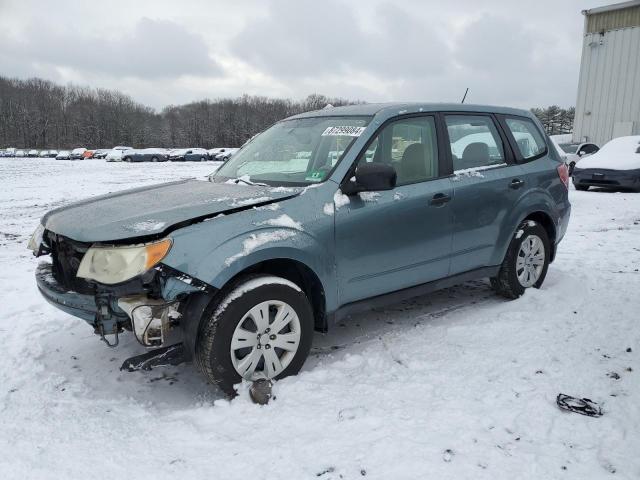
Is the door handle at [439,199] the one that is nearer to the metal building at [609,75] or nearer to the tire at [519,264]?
the tire at [519,264]

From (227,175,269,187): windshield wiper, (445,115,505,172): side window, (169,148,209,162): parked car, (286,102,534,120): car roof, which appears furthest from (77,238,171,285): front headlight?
(169,148,209,162): parked car

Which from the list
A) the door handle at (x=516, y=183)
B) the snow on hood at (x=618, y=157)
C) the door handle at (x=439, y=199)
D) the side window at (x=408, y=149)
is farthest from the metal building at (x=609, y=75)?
the door handle at (x=439, y=199)

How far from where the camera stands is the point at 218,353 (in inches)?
114

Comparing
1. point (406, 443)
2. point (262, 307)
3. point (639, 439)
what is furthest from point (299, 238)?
point (639, 439)

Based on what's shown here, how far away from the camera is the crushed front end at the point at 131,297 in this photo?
2.74m

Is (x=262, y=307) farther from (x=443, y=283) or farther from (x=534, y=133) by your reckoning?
(x=534, y=133)

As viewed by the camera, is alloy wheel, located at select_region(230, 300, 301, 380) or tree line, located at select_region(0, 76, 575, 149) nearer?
alloy wheel, located at select_region(230, 300, 301, 380)

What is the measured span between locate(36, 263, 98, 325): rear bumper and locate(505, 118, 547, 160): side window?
3.83 metres

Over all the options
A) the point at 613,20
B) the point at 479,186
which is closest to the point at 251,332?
the point at 479,186

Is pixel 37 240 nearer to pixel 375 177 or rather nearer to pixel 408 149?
pixel 375 177

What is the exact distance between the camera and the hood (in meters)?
2.85

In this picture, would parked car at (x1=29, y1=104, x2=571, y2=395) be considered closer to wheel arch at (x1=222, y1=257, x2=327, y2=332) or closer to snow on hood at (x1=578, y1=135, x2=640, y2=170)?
wheel arch at (x1=222, y1=257, x2=327, y2=332)

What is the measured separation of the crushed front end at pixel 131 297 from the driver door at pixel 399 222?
1.06 m

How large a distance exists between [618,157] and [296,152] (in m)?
12.8
